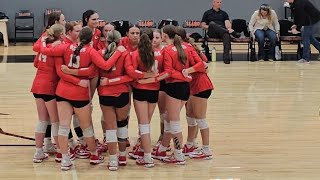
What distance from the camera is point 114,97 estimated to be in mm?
5766

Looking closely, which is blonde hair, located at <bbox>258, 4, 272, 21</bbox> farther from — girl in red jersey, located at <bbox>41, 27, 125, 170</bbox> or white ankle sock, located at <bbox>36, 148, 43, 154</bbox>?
white ankle sock, located at <bbox>36, 148, 43, 154</bbox>

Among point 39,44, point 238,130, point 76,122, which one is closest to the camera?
point 39,44

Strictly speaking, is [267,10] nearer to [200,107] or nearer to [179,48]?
[200,107]

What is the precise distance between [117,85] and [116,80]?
0.06m

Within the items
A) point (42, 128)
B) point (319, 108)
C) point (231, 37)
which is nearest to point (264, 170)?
point (42, 128)

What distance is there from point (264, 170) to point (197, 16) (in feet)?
42.1

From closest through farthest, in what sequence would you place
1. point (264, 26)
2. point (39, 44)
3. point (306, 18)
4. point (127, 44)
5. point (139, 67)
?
point (139, 67) → point (39, 44) → point (127, 44) → point (306, 18) → point (264, 26)

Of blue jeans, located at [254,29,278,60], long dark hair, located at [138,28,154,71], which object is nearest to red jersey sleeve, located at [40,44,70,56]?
long dark hair, located at [138,28,154,71]

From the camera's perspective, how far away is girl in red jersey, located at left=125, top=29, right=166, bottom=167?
5.75 m

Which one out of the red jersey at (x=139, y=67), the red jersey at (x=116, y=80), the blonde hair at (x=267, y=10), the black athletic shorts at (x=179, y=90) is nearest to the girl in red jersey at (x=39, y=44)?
the red jersey at (x=116, y=80)

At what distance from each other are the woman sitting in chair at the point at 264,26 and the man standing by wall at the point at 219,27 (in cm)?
60

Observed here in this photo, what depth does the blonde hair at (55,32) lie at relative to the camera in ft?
19.4

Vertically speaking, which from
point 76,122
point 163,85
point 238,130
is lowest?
point 238,130

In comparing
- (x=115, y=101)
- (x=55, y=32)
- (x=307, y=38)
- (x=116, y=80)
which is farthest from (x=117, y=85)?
(x=307, y=38)
